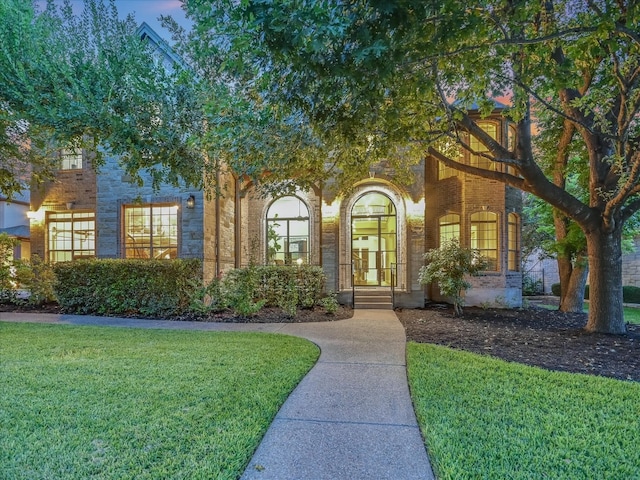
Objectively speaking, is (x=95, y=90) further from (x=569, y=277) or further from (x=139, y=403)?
(x=569, y=277)

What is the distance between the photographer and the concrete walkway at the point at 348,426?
2.38 m

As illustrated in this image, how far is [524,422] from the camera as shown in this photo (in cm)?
302

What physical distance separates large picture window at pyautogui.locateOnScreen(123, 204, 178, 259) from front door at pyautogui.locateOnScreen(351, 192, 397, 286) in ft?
18.2

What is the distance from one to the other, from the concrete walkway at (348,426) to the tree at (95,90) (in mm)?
4366

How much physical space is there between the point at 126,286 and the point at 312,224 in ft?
19.0

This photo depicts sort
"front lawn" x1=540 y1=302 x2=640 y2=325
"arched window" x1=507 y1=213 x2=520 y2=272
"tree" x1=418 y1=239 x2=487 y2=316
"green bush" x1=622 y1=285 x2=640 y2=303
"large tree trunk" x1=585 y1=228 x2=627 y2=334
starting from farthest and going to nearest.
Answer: "green bush" x1=622 y1=285 x2=640 y2=303 < "arched window" x1=507 y1=213 x2=520 y2=272 < "front lawn" x1=540 y1=302 x2=640 y2=325 < "tree" x1=418 y1=239 x2=487 y2=316 < "large tree trunk" x1=585 y1=228 x2=627 y2=334

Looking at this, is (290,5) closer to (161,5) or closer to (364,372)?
(364,372)

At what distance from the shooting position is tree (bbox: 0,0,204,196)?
18.9ft

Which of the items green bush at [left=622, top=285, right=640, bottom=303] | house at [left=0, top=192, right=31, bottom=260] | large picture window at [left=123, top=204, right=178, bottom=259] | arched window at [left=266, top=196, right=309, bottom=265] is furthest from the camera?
house at [left=0, top=192, right=31, bottom=260]

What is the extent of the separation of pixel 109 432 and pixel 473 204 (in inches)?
422

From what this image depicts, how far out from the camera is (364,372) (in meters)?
4.33

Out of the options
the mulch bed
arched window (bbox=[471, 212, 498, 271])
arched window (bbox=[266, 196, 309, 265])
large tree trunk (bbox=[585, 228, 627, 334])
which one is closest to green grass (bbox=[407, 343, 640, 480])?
the mulch bed

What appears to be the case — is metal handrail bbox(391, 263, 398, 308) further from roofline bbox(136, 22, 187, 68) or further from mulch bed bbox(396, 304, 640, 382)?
roofline bbox(136, 22, 187, 68)

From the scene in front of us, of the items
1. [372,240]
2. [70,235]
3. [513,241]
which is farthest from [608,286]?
[70,235]
